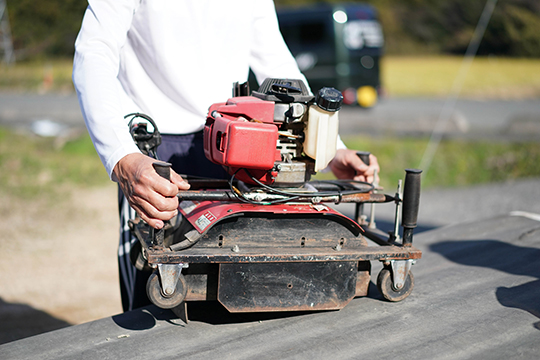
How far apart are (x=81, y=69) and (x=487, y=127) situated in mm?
7297

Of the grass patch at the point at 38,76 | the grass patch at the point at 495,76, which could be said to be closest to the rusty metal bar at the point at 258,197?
the grass patch at the point at 495,76

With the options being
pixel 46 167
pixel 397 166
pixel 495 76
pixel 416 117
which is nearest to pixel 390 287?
pixel 397 166

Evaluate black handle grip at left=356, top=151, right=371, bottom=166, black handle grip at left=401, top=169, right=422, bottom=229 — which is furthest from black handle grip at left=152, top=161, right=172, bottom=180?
black handle grip at left=356, top=151, right=371, bottom=166

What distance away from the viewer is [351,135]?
7.92 meters

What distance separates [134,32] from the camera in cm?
170

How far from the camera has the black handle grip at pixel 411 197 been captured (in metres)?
1.51

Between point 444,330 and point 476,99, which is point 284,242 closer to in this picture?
point 444,330

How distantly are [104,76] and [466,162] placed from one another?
18.6ft

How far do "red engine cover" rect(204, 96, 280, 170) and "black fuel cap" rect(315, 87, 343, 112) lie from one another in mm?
140

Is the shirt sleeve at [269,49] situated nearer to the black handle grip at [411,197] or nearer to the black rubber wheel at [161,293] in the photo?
the black handle grip at [411,197]

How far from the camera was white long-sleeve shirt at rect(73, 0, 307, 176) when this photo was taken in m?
1.51

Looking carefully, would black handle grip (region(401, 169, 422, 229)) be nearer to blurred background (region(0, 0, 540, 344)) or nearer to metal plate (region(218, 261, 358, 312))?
metal plate (region(218, 261, 358, 312))

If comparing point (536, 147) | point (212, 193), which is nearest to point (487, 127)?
point (536, 147)

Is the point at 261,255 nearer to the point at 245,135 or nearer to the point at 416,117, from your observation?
the point at 245,135
